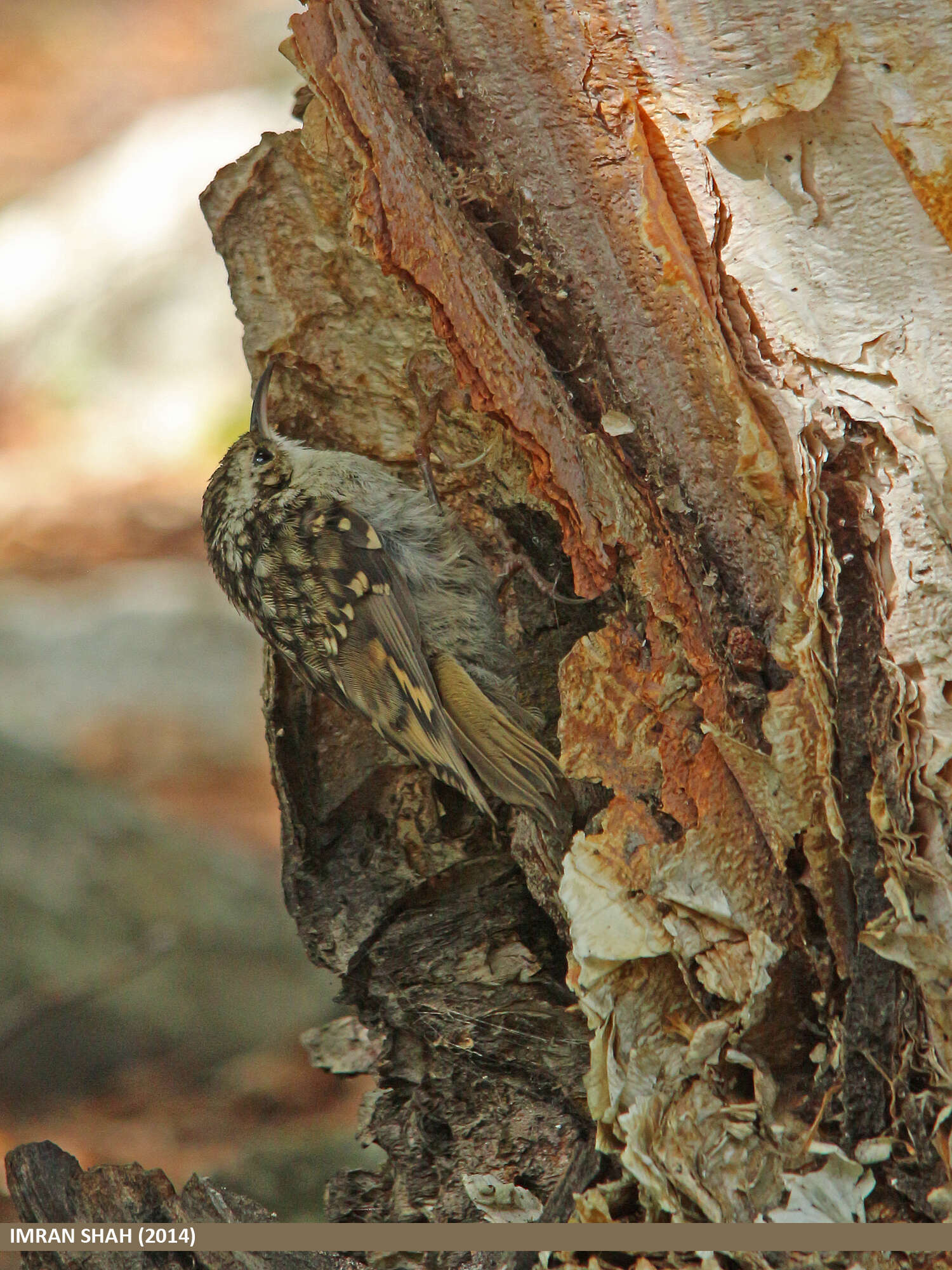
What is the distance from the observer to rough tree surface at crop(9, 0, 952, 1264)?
1140 mm

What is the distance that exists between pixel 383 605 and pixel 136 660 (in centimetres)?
183

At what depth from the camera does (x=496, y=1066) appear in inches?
66.7

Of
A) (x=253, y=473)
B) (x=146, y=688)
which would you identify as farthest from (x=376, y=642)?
(x=146, y=688)

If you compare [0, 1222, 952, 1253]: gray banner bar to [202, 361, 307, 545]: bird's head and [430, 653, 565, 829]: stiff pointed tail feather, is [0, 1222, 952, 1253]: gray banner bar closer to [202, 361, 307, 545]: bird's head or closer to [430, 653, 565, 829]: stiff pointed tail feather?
[430, 653, 565, 829]: stiff pointed tail feather

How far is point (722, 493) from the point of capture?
129cm

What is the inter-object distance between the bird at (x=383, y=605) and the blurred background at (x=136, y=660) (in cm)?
114

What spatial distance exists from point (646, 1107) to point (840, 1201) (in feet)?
0.72

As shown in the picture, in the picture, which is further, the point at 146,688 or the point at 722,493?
the point at 146,688

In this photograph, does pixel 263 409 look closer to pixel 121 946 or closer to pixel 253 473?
pixel 253 473

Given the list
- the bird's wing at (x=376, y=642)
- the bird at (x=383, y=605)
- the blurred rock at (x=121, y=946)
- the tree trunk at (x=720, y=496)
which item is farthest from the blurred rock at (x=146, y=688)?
the tree trunk at (x=720, y=496)

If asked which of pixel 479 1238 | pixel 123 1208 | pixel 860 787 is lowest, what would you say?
pixel 479 1238

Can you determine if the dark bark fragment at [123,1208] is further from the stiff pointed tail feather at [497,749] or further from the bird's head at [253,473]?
the bird's head at [253,473]

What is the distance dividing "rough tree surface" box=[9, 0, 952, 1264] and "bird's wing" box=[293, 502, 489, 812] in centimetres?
32

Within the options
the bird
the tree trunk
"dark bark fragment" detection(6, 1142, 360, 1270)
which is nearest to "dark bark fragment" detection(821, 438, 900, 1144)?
the tree trunk
